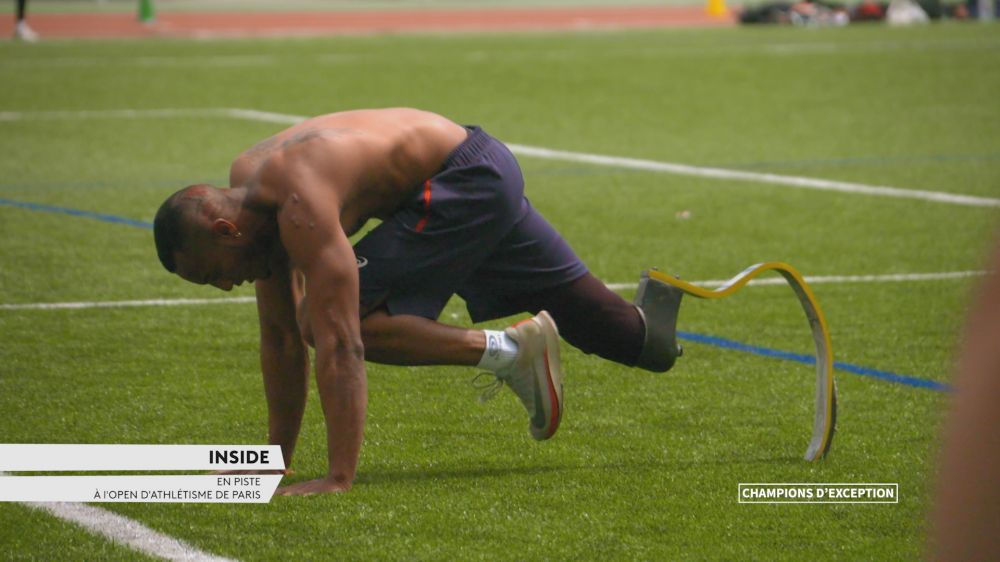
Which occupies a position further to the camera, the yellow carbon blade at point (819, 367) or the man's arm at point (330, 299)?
the yellow carbon blade at point (819, 367)

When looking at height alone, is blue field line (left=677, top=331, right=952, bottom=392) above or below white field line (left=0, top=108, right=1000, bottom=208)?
above

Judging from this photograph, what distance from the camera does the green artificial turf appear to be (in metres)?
4.25

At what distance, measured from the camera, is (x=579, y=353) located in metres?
6.63

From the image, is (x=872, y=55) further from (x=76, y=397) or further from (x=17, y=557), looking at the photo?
(x=17, y=557)

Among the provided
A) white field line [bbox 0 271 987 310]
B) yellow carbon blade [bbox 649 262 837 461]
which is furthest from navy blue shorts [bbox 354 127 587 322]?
white field line [bbox 0 271 987 310]

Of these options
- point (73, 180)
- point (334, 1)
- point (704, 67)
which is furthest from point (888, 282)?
point (334, 1)

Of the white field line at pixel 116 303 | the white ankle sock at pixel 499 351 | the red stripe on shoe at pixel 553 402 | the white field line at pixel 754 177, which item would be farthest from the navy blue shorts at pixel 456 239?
the white field line at pixel 754 177

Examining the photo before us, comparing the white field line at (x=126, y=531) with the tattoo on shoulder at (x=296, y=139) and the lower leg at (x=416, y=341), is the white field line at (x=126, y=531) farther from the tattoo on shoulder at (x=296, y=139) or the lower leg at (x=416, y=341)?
the tattoo on shoulder at (x=296, y=139)

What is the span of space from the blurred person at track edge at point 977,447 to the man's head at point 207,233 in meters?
3.19

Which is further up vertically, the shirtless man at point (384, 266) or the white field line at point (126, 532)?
the shirtless man at point (384, 266)
